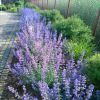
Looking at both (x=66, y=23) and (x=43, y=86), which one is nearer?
(x=43, y=86)

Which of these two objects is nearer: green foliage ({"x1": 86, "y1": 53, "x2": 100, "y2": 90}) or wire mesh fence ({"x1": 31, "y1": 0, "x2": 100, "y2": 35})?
green foliage ({"x1": 86, "y1": 53, "x2": 100, "y2": 90})

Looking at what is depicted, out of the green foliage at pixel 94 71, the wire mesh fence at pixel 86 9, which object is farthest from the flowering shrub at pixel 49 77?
the wire mesh fence at pixel 86 9

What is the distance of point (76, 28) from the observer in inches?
266

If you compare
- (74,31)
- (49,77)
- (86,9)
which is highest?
(49,77)

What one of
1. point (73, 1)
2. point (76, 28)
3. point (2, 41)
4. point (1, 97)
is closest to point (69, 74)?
point (1, 97)

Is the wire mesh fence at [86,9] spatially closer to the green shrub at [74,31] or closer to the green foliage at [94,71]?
the green shrub at [74,31]

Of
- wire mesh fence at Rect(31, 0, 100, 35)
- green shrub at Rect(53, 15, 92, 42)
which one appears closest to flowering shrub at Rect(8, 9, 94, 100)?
green shrub at Rect(53, 15, 92, 42)

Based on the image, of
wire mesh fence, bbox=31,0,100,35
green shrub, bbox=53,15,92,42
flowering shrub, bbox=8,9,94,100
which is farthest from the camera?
wire mesh fence, bbox=31,0,100,35

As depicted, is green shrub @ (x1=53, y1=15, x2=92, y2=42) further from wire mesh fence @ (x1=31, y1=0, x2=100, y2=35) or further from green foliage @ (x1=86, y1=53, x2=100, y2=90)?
green foliage @ (x1=86, y1=53, x2=100, y2=90)

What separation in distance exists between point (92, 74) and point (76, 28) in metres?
3.15

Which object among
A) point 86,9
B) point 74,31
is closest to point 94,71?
point 74,31

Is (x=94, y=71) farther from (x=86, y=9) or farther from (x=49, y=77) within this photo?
(x=86, y=9)

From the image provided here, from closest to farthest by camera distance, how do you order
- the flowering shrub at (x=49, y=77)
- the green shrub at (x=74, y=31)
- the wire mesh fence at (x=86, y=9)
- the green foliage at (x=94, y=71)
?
the flowering shrub at (x=49, y=77)
the green foliage at (x=94, y=71)
the green shrub at (x=74, y=31)
the wire mesh fence at (x=86, y=9)

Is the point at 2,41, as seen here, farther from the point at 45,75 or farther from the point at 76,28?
the point at 45,75
